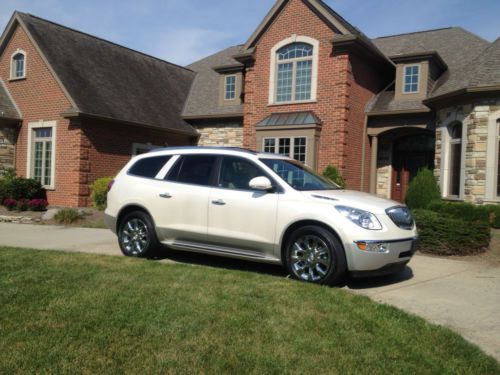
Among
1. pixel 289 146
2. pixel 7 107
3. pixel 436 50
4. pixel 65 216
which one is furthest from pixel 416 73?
pixel 7 107

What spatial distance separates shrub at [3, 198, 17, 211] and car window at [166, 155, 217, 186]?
1047 cm

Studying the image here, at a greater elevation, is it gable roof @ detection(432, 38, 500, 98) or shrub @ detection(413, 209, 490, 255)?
gable roof @ detection(432, 38, 500, 98)

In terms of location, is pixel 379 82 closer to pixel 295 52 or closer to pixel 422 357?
pixel 295 52

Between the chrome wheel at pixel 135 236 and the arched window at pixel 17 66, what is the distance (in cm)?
1327

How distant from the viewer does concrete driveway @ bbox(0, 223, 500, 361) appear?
4754 millimetres

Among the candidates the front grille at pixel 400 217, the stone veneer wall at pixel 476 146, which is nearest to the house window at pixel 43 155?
the stone veneer wall at pixel 476 146

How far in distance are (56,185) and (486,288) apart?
15005 mm

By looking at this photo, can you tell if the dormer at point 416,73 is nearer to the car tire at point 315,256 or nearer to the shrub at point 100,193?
the shrub at point 100,193

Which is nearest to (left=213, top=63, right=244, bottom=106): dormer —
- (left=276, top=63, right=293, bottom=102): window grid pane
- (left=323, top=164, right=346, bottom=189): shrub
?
(left=276, top=63, right=293, bottom=102): window grid pane

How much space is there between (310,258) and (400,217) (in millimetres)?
1303

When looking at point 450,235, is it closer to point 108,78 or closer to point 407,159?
point 407,159

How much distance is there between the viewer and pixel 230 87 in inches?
811

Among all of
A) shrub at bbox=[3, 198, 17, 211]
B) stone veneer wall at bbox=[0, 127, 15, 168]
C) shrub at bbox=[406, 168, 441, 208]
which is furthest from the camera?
stone veneer wall at bbox=[0, 127, 15, 168]

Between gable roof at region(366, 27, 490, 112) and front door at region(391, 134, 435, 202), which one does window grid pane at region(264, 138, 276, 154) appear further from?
front door at region(391, 134, 435, 202)
